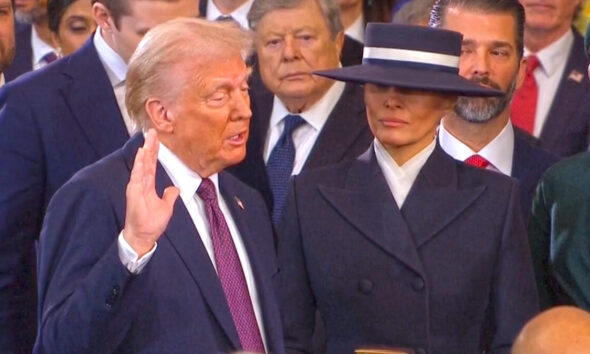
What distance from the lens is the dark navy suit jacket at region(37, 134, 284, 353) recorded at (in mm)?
3969

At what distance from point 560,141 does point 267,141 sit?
115 centimetres

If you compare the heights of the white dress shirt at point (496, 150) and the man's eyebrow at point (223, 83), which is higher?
the man's eyebrow at point (223, 83)

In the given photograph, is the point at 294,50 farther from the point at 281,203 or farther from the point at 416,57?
the point at 416,57

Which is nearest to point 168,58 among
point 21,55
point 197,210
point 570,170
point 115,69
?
point 197,210

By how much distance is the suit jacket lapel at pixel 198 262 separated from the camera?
4.19 meters

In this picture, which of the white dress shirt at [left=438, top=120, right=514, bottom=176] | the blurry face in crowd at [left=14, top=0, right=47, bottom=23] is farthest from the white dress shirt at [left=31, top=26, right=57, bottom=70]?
the white dress shirt at [left=438, top=120, right=514, bottom=176]

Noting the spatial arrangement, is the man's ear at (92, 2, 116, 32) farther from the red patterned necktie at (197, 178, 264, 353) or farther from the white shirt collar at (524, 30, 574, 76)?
the white shirt collar at (524, 30, 574, 76)

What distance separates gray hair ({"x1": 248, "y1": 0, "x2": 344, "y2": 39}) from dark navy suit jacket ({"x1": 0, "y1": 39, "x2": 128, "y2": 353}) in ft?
2.63

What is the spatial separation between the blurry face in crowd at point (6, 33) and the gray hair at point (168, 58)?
4.96 feet

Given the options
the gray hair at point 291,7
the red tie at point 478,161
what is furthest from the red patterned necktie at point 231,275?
the gray hair at point 291,7

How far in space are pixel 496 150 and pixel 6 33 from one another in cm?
168

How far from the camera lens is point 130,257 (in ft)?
12.9

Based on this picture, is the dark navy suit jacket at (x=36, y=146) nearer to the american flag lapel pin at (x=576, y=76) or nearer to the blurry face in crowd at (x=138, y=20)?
the blurry face in crowd at (x=138, y=20)

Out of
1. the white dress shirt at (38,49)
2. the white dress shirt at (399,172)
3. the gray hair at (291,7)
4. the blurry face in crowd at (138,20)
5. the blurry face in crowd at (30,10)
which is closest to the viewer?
the white dress shirt at (399,172)
